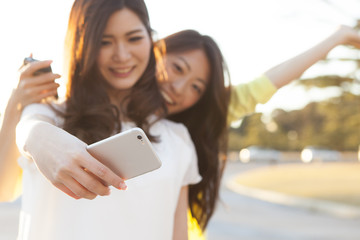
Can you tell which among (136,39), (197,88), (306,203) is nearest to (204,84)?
(197,88)

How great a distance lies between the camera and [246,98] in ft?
10.3

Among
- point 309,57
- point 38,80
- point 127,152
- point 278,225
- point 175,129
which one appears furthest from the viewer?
point 278,225

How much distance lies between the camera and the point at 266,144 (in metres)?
43.6

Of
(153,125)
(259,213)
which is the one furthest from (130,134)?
(259,213)

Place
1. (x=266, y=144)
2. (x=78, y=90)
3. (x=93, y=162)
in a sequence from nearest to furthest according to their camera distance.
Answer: (x=93, y=162) < (x=78, y=90) < (x=266, y=144)

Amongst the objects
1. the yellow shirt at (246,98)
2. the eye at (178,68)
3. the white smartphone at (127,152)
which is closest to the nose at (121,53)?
the white smartphone at (127,152)

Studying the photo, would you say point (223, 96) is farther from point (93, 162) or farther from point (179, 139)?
point (93, 162)

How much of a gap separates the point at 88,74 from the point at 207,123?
1.08m

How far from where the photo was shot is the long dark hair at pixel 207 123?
2729 mm

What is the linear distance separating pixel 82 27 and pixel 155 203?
0.70m

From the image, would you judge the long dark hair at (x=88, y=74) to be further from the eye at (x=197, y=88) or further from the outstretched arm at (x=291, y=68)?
the outstretched arm at (x=291, y=68)

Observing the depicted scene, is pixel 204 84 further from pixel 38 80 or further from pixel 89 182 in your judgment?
pixel 89 182

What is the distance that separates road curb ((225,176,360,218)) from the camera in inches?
384

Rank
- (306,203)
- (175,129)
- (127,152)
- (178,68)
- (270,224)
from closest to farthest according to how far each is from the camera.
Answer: (127,152) < (175,129) < (178,68) < (270,224) < (306,203)
